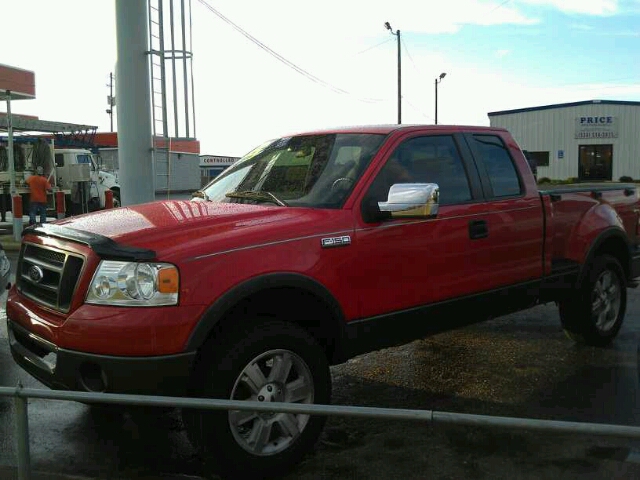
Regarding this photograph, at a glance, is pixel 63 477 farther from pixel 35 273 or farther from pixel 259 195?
pixel 259 195

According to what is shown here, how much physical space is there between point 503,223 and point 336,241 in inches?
64.3

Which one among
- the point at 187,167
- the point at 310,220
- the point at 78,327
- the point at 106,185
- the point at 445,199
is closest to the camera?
the point at 78,327

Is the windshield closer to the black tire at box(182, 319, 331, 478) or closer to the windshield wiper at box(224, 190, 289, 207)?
the windshield wiper at box(224, 190, 289, 207)

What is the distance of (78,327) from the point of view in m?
3.16

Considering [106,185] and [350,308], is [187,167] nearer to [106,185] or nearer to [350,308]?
[106,185]

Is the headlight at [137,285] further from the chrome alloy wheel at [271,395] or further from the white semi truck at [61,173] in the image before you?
the white semi truck at [61,173]

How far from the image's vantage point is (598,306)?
5.78m

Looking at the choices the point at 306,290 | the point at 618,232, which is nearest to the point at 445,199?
the point at 306,290

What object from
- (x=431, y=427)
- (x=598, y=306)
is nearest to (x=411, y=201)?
(x=431, y=427)

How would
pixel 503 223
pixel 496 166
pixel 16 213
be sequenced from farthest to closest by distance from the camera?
pixel 16 213 → pixel 496 166 → pixel 503 223

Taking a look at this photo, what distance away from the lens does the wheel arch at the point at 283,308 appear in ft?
10.4

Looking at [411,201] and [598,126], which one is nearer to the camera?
[411,201]

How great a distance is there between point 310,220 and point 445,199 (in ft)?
3.99

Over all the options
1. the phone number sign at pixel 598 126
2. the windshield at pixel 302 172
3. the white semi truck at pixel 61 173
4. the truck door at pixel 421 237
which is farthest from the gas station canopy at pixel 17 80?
the phone number sign at pixel 598 126
